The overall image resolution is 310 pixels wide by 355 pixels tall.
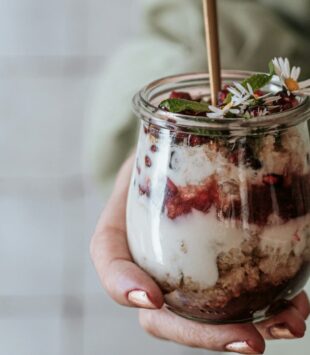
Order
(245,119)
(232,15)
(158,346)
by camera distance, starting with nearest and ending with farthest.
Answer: (245,119) < (232,15) < (158,346)

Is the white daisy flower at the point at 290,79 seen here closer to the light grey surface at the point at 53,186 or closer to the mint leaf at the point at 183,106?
the mint leaf at the point at 183,106

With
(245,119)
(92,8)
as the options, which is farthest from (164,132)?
(92,8)

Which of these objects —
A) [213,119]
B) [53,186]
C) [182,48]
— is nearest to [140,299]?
[213,119]

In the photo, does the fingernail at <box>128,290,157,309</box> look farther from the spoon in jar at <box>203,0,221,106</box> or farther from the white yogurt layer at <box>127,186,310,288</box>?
the spoon in jar at <box>203,0,221,106</box>

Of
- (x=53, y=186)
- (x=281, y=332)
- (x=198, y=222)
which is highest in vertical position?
(x=198, y=222)

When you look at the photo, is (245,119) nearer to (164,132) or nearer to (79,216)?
(164,132)

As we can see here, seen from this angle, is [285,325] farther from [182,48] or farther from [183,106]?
[182,48]
